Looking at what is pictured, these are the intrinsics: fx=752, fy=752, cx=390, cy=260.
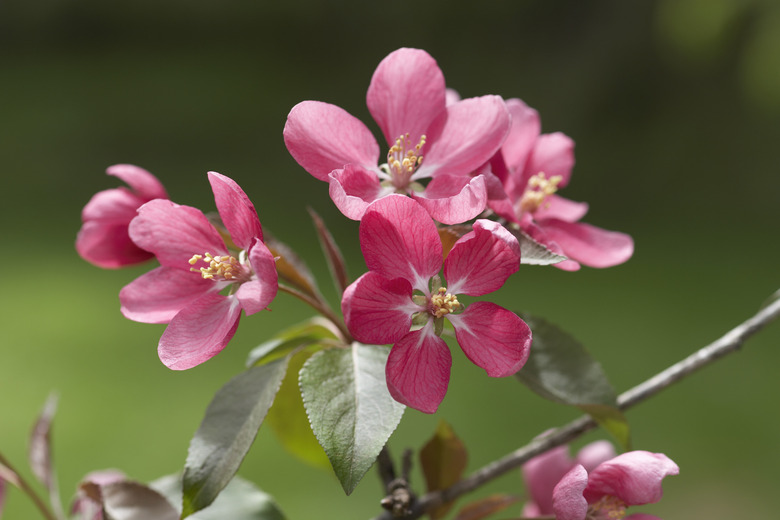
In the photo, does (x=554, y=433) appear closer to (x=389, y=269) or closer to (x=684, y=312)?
(x=389, y=269)

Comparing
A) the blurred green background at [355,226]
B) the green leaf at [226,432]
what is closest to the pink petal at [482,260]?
the green leaf at [226,432]

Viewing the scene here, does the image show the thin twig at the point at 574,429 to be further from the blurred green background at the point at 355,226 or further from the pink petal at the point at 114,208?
the blurred green background at the point at 355,226

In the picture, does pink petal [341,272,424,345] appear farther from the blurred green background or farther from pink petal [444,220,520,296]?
the blurred green background

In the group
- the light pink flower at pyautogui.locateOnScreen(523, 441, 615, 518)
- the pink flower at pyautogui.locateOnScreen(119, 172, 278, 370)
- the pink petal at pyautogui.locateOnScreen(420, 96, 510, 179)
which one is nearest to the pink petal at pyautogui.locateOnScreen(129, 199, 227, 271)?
the pink flower at pyautogui.locateOnScreen(119, 172, 278, 370)

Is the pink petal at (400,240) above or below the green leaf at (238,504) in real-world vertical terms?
above

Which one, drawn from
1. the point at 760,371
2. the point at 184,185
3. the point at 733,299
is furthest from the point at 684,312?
the point at 184,185

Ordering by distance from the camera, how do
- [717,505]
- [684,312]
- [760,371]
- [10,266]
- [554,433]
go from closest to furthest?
[554,433] < [717,505] < [760,371] < [684,312] < [10,266]
